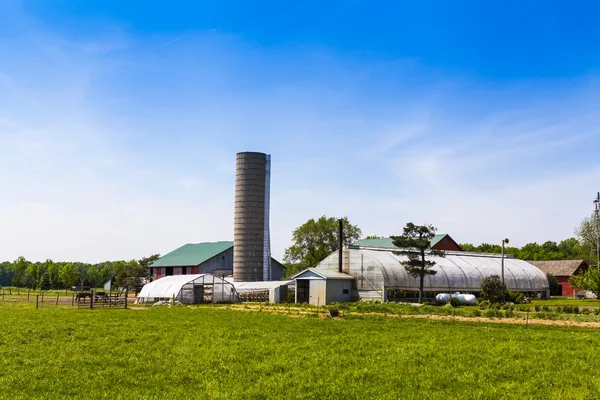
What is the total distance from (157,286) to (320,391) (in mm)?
62344

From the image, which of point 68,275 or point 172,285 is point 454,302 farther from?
point 68,275

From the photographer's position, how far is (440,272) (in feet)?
253

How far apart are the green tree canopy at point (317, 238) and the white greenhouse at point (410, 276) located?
155 feet

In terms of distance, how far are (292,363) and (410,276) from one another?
55567 mm

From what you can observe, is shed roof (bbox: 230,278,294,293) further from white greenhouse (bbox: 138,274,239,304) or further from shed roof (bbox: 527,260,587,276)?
shed roof (bbox: 527,260,587,276)

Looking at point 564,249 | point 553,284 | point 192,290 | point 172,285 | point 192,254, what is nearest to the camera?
point 192,290

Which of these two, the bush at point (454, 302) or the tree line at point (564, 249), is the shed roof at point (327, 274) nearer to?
the bush at point (454, 302)

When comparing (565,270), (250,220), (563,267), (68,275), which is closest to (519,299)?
(565,270)

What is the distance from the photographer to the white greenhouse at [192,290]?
69.9m

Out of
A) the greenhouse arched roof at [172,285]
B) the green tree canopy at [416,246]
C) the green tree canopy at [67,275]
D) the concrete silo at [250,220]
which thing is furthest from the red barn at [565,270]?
the green tree canopy at [67,275]

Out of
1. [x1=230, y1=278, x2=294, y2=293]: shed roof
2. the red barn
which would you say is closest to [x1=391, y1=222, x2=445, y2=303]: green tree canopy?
[x1=230, y1=278, x2=294, y2=293]: shed roof

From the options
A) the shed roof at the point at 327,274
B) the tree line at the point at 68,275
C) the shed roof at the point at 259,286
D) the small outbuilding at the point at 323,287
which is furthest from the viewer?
the tree line at the point at 68,275

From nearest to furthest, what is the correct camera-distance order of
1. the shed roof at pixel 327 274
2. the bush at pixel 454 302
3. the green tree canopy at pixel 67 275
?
the bush at pixel 454 302 < the shed roof at pixel 327 274 < the green tree canopy at pixel 67 275

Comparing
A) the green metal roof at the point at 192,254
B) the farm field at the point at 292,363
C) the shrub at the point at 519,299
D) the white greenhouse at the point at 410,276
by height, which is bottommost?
the shrub at the point at 519,299
